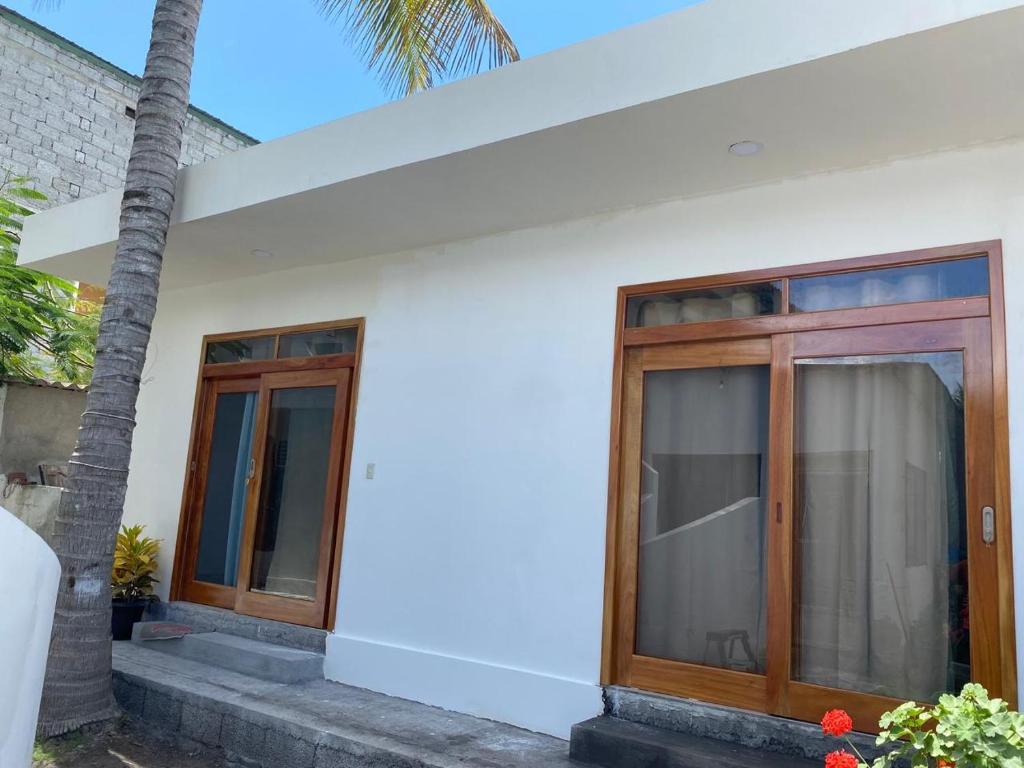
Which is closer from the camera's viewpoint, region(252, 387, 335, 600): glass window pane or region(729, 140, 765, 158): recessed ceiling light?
region(729, 140, 765, 158): recessed ceiling light

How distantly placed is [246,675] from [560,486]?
255cm

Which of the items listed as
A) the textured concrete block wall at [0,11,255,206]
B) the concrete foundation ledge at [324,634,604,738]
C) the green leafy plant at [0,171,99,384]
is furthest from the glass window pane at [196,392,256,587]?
the textured concrete block wall at [0,11,255,206]

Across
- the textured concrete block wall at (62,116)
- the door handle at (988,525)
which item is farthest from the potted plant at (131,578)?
the textured concrete block wall at (62,116)

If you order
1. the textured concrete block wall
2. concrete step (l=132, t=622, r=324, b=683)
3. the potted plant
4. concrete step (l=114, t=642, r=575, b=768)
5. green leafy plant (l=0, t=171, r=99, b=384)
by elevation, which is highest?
the textured concrete block wall

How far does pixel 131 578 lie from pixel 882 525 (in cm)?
564

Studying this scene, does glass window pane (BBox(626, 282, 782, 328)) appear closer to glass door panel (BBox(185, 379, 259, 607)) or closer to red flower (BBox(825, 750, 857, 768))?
red flower (BBox(825, 750, 857, 768))

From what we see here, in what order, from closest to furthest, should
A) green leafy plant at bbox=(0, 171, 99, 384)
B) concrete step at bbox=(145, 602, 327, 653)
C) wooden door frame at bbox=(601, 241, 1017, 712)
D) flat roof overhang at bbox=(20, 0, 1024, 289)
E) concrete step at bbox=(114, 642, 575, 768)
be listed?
1. flat roof overhang at bbox=(20, 0, 1024, 289)
2. wooden door frame at bbox=(601, 241, 1017, 712)
3. concrete step at bbox=(114, 642, 575, 768)
4. concrete step at bbox=(145, 602, 327, 653)
5. green leafy plant at bbox=(0, 171, 99, 384)

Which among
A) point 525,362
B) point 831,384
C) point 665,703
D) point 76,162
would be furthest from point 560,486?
point 76,162

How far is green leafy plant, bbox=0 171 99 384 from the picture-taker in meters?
8.02

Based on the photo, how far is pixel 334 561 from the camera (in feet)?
19.2

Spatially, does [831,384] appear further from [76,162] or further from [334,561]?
[76,162]

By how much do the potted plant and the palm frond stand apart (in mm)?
4355

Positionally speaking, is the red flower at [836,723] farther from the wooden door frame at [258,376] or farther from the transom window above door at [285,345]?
the transom window above door at [285,345]

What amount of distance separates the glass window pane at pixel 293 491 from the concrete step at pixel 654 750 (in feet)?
8.62
